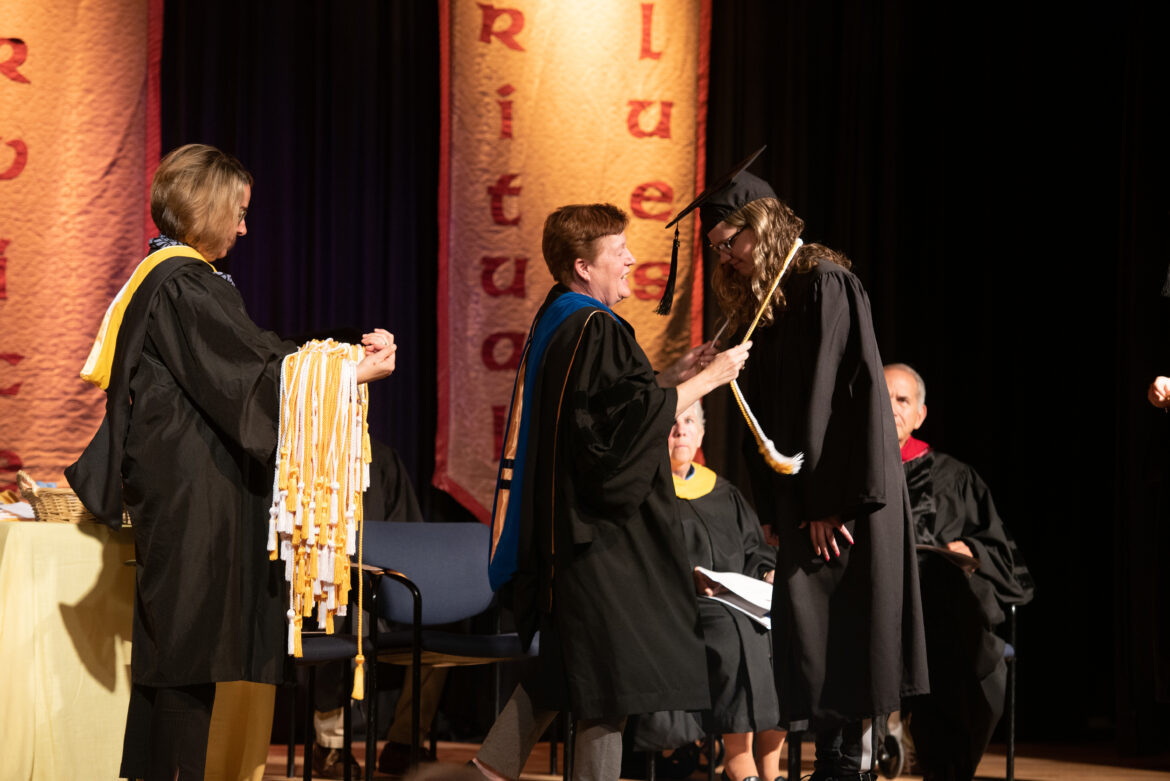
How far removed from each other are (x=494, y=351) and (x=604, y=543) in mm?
2538

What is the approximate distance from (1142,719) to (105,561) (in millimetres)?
4061

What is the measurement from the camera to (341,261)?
5.30 meters

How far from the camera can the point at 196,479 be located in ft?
9.30

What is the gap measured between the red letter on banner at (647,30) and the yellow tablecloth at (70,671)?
3188 millimetres

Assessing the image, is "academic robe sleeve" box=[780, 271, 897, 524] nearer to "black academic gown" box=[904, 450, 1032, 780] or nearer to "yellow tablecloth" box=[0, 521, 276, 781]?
"black academic gown" box=[904, 450, 1032, 780]

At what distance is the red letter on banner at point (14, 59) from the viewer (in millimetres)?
4898

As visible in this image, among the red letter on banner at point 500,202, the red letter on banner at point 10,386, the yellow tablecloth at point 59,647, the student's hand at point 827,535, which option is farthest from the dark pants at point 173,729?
the red letter on banner at point 500,202

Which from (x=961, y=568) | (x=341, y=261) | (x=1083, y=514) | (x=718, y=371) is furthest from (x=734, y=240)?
(x=1083, y=514)

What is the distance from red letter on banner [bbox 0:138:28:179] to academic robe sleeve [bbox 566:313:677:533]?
3.00 meters

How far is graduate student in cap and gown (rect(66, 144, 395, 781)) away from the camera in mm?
2793

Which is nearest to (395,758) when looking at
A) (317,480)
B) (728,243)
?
(317,480)

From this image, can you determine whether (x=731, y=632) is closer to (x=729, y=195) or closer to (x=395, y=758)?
(x=395, y=758)

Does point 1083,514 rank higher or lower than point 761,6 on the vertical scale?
lower

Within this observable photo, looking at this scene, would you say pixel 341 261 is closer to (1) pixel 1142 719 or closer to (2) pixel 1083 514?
(2) pixel 1083 514
